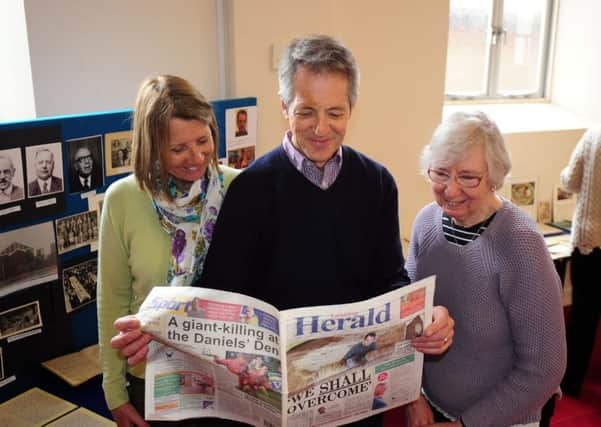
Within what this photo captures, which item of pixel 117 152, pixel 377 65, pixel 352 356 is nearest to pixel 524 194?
pixel 377 65

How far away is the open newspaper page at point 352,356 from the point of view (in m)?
1.09

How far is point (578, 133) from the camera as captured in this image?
12.6 ft

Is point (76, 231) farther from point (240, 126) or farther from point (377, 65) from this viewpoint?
point (377, 65)

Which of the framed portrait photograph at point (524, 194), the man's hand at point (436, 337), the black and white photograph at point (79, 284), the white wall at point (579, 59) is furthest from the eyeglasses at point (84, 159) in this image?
the white wall at point (579, 59)

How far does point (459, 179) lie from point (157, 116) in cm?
68

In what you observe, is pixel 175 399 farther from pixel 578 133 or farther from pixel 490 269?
pixel 578 133

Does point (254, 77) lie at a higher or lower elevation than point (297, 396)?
higher

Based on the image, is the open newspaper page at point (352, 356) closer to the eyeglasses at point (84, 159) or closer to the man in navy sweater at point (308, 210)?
the man in navy sweater at point (308, 210)

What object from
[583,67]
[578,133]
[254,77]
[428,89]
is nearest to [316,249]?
[254,77]

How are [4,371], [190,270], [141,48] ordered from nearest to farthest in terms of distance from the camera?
1. [190,270]
2. [4,371]
3. [141,48]

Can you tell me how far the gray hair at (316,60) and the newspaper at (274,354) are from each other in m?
0.42

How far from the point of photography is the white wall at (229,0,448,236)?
256 cm

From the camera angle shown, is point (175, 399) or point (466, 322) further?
point (466, 322)

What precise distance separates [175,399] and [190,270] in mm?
297
